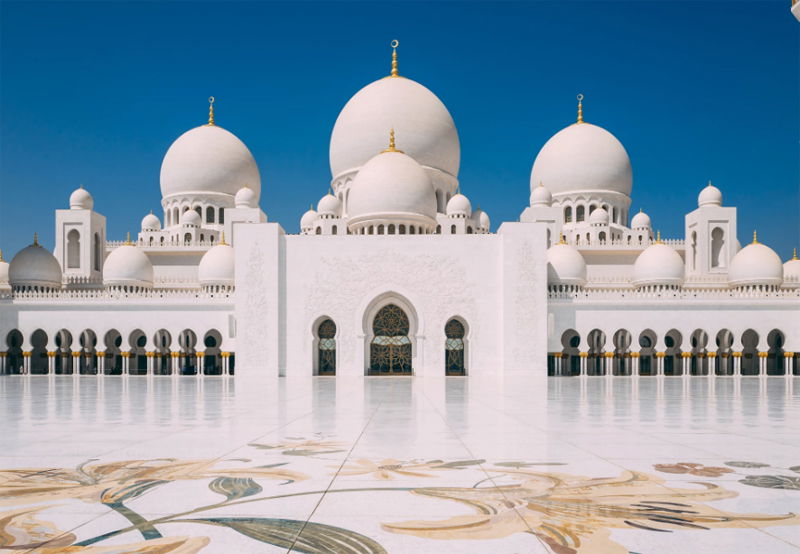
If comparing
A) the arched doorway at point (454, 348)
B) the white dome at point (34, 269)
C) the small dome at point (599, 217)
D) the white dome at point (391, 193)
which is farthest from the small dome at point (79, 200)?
the small dome at point (599, 217)

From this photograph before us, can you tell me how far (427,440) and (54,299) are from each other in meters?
19.6

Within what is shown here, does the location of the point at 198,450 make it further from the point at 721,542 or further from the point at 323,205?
the point at 323,205

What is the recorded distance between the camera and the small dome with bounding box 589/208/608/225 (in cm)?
2762

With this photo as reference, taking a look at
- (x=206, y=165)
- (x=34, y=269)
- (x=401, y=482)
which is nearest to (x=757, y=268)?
(x=206, y=165)

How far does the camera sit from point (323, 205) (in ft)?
84.3

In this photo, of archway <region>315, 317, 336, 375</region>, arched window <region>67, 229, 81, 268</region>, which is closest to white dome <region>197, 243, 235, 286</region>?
archway <region>315, 317, 336, 375</region>

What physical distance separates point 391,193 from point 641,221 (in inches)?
477

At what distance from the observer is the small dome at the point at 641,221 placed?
94.1 feet

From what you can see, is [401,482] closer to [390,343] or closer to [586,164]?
[390,343]

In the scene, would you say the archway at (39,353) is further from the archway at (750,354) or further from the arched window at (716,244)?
the arched window at (716,244)

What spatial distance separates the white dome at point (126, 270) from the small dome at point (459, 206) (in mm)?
10582

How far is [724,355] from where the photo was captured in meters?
22.8

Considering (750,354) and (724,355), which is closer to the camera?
(724,355)

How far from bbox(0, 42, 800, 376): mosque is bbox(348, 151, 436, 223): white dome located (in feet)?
0.22
